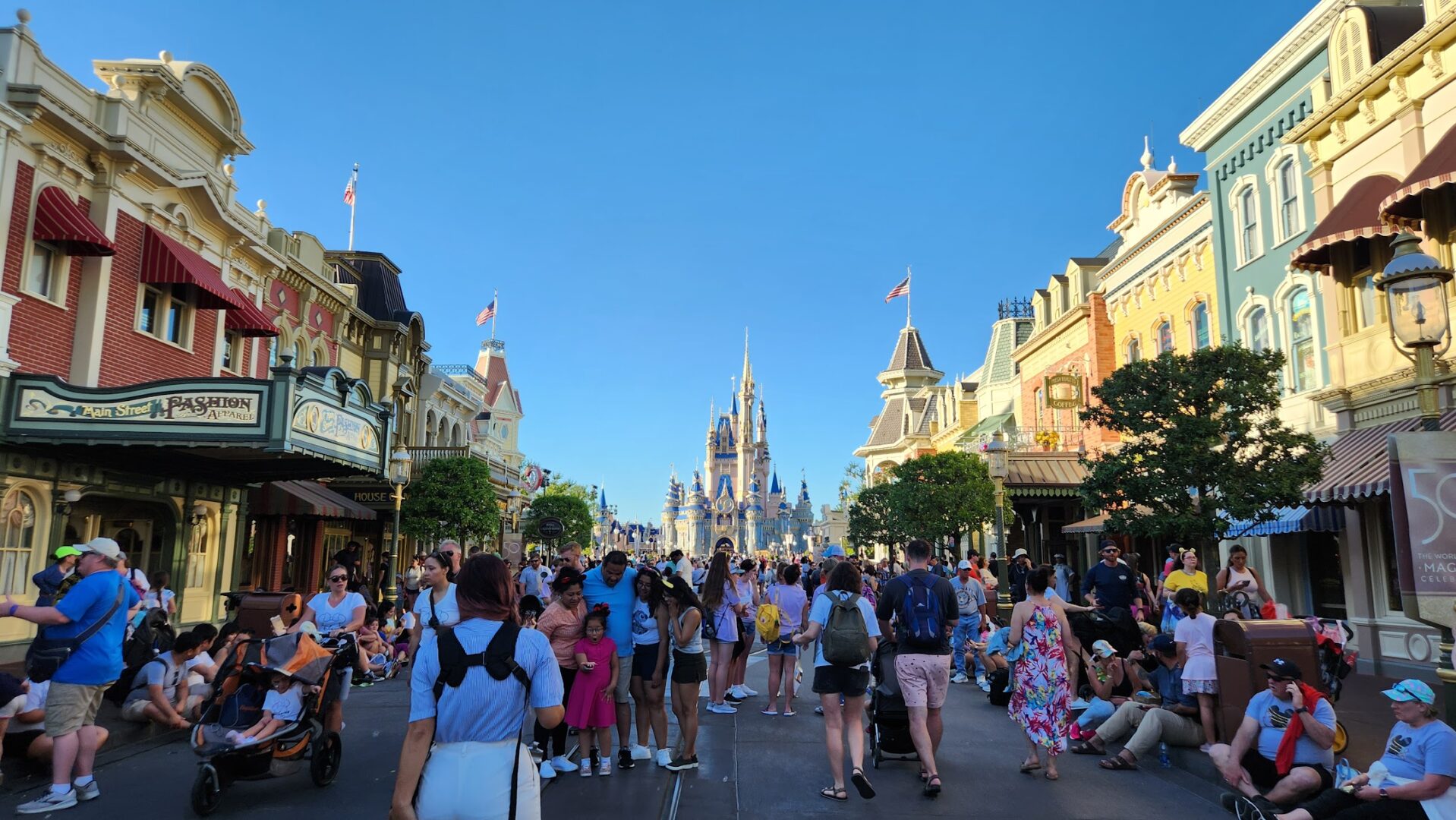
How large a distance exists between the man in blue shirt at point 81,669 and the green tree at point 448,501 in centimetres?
2132

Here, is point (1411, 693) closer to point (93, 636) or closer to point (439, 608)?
point (439, 608)

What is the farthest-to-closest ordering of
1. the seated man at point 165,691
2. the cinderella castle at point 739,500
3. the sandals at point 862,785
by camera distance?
the cinderella castle at point 739,500 < the seated man at point 165,691 < the sandals at point 862,785

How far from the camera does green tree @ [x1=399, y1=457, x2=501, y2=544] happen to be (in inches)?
1088

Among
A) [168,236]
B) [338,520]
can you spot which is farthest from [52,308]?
[338,520]

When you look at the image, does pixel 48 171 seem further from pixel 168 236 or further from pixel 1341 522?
pixel 1341 522

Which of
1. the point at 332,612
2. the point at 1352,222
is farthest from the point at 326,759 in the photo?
the point at 1352,222

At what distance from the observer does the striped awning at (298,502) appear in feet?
69.9


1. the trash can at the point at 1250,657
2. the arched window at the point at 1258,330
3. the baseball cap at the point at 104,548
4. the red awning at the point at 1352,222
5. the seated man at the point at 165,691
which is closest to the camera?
the baseball cap at the point at 104,548

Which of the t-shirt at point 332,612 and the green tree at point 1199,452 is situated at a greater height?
the green tree at point 1199,452

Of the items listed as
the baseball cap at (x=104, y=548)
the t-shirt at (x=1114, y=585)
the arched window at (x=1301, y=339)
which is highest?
the arched window at (x=1301, y=339)

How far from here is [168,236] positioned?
1708 cm

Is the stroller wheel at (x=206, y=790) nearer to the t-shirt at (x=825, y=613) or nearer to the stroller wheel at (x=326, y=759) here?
the stroller wheel at (x=326, y=759)

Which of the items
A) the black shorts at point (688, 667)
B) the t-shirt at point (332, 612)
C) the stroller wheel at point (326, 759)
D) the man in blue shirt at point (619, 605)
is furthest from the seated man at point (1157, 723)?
the t-shirt at point (332, 612)

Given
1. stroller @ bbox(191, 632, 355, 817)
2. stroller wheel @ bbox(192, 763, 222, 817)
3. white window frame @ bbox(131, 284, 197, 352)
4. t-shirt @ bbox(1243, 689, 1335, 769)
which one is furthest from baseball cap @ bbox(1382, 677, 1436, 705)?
white window frame @ bbox(131, 284, 197, 352)
